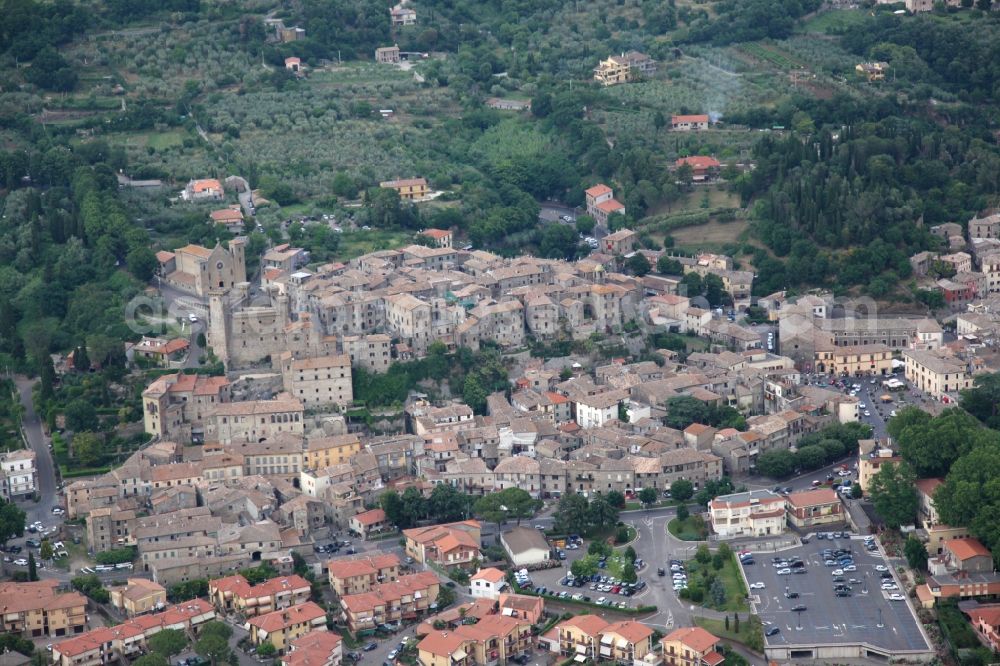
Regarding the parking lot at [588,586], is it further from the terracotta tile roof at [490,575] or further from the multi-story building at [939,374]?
the multi-story building at [939,374]

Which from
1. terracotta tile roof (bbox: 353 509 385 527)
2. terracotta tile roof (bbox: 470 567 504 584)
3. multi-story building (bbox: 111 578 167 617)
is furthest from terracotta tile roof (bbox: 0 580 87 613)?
terracotta tile roof (bbox: 470 567 504 584)

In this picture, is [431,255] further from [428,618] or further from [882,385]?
[428,618]

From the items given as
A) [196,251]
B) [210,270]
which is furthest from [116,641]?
[196,251]

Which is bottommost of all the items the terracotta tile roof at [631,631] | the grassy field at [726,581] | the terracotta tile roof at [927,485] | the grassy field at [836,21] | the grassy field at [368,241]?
the grassy field at [726,581]

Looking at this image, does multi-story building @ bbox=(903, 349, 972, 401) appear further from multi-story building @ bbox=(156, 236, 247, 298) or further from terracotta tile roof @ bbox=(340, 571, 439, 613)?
multi-story building @ bbox=(156, 236, 247, 298)

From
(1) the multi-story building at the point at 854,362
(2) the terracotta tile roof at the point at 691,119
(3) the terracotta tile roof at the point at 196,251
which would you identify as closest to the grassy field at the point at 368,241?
(3) the terracotta tile roof at the point at 196,251

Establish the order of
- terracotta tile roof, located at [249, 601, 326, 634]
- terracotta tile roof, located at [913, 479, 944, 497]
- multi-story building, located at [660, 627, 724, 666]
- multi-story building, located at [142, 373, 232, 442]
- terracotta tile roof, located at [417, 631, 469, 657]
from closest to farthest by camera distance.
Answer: multi-story building, located at [660, 627, 724, 666]
terracotta tile roof, located at [417, 631, 469, 657]
terracotta tile roof, located at [249, 601, 326, 634]
terracotta tile roof, located at [913, 479, 944, 497]
multi-story building, located at [142, 373, 232, 442]
